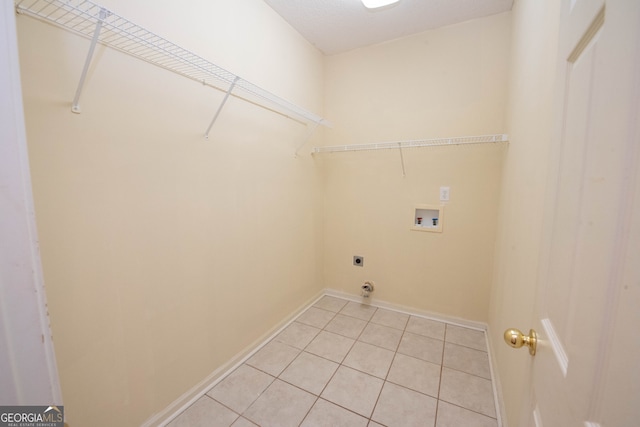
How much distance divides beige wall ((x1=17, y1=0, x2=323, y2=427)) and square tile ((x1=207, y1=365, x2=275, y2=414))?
12cm

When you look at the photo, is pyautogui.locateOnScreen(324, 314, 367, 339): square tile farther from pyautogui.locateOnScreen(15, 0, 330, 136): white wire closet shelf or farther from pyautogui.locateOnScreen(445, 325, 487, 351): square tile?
pyautogui.locateOnScreen(15, 0, 330, 136): white wire closet shelf

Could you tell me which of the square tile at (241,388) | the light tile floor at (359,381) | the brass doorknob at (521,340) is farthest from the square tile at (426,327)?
the brass doorknob at (521,340)

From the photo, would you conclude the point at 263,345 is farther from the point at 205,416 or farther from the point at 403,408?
the point at 403,408

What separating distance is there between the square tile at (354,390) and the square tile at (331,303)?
0.86 metres

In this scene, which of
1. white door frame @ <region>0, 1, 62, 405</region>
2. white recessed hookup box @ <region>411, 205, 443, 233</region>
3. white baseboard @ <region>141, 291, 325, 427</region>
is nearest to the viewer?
white door frame @ <region>0, 1, 62, 405</region>

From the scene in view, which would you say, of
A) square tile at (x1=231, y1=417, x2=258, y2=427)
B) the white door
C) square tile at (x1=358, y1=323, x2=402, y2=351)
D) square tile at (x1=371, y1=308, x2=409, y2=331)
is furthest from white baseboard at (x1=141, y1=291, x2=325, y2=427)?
the white door

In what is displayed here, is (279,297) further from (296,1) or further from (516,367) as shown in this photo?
(296,1)

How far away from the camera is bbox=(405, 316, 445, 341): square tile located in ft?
7.09

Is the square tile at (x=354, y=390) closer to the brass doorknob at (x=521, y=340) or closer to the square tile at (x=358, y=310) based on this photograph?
the square tile at (x=358, y=310)

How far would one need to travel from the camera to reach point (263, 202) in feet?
6.50

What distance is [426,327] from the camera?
7.44 feet

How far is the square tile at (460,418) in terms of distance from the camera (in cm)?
135

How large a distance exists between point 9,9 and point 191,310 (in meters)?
1.40

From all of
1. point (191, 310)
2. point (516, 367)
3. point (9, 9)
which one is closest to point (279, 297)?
point (191, 310)
